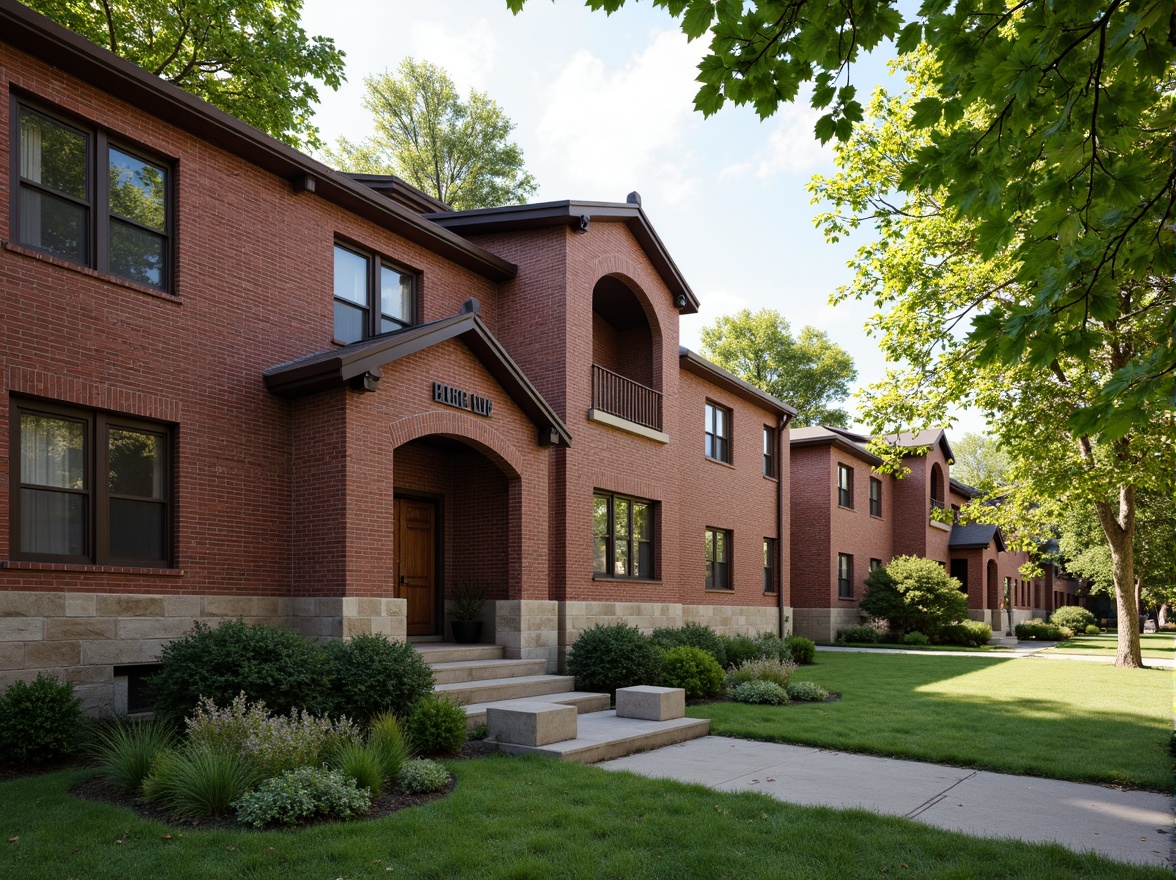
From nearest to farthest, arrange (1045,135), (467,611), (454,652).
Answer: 1. (1045,135)
2. (454,652)
3. (467,611)

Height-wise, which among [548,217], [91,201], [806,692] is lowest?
[806,692]

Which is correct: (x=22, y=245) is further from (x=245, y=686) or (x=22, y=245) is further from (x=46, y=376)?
(x=245, y=686)

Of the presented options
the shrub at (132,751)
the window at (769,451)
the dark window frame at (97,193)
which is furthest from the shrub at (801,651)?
the dark window frame at (97,193)

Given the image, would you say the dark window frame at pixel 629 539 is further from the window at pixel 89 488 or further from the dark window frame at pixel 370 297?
the window at pixel 89 488

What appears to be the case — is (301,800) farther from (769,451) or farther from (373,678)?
(769,451)

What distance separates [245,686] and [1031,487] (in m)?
17.5

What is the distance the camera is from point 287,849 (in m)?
6.09

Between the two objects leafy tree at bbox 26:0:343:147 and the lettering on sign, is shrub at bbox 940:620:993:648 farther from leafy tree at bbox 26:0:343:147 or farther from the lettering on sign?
leafy tree at bbox 26:0:343:147

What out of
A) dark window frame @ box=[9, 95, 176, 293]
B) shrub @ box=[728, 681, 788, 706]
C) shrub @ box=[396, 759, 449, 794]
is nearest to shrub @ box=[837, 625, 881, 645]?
shrub @ box=[728, 681, 788, 706]

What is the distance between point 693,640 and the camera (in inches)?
649

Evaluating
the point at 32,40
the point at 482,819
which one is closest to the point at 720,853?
the point at 482,819

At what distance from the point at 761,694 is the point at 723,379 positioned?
11.2m

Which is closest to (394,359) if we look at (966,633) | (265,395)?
(265,395)

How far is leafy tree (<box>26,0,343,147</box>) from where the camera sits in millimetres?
19406
